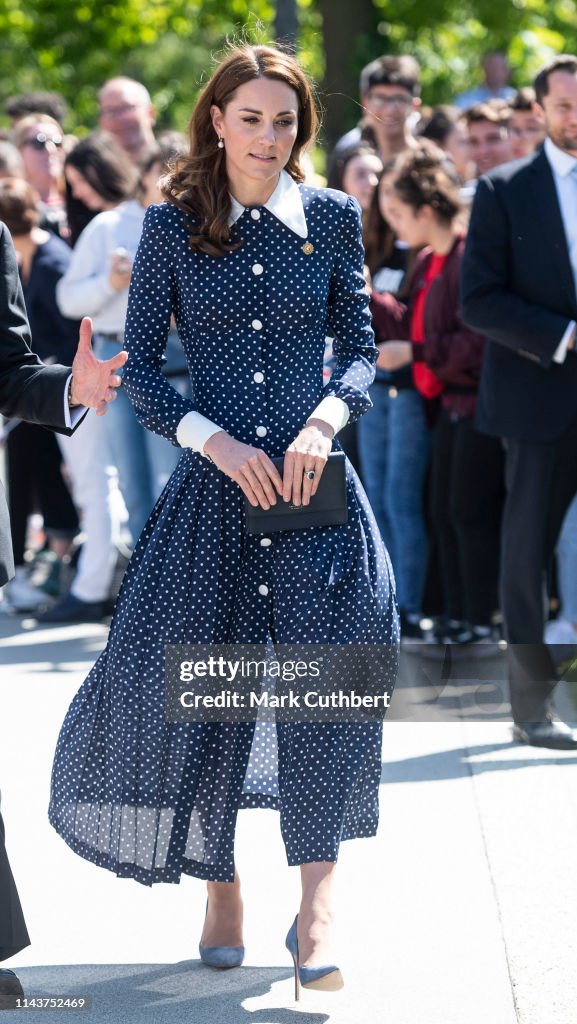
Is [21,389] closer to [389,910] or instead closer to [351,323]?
[351,323]

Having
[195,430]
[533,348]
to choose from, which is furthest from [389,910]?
[533,348]

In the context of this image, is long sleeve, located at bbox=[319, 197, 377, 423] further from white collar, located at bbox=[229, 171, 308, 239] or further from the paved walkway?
the paved walkway

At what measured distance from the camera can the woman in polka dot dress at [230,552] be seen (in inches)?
156

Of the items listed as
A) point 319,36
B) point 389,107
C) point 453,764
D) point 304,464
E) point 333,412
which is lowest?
point 453,764

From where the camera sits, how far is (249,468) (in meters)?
3.89

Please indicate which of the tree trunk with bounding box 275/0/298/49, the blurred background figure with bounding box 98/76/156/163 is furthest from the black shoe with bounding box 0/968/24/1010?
the tree trunk with bounding box 275/0/298/49

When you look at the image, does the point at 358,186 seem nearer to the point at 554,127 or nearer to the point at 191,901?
the point at 554,127

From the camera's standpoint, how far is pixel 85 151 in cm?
867

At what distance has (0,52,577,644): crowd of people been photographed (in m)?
7.23

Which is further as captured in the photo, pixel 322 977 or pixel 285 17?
pixel 285 17

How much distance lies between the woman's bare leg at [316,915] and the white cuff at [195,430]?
0.97m

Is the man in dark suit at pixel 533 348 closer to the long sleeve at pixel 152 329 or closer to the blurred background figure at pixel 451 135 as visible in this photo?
the long sleeve at pixel 152 329

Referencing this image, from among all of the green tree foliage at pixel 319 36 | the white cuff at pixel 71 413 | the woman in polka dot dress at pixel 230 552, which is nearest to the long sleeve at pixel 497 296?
the woman in polka dot dress at pixel 230 552

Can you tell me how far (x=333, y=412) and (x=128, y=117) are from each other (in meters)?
6.46
